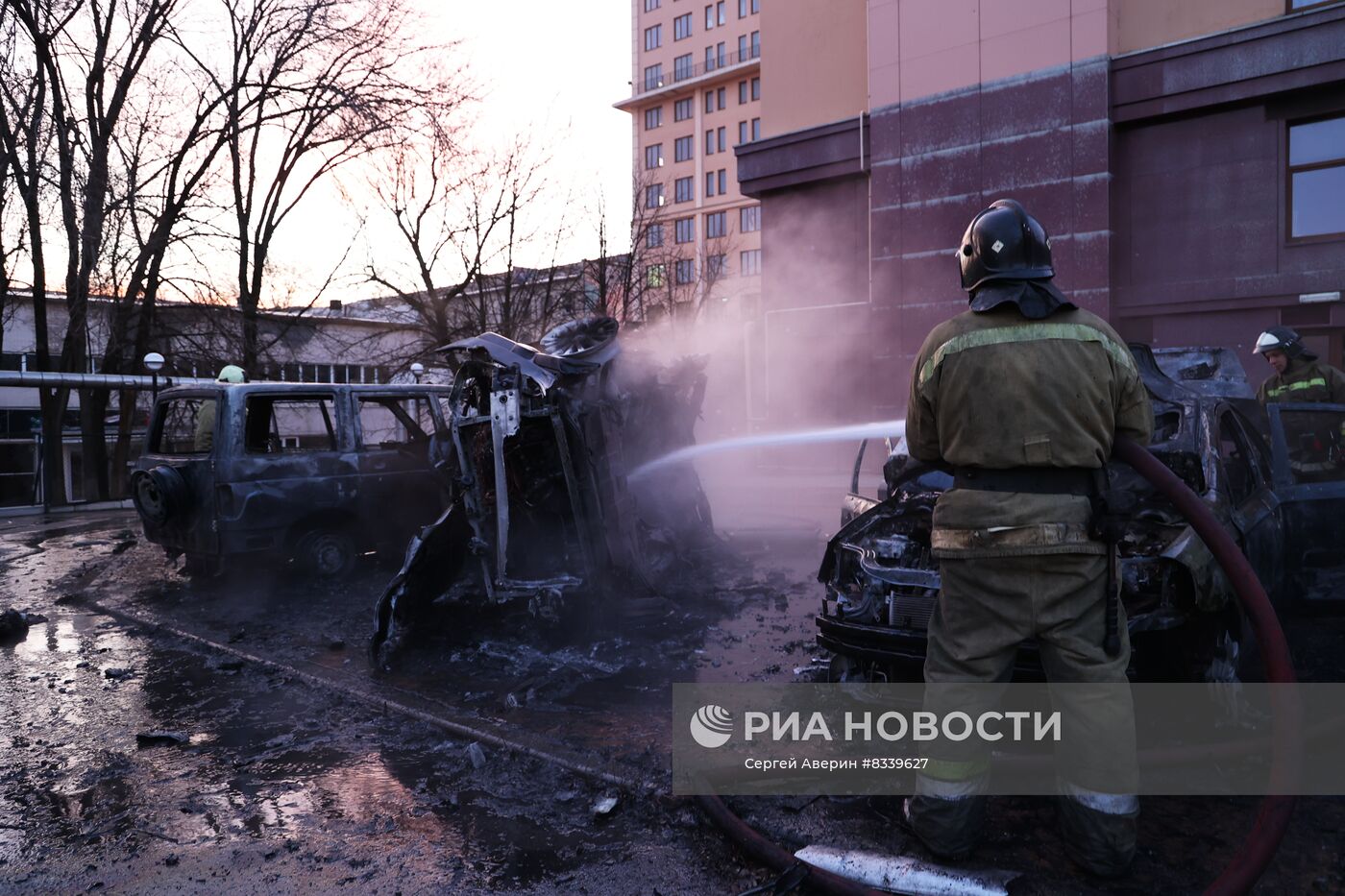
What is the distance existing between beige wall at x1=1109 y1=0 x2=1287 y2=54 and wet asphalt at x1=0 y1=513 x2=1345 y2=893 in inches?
430

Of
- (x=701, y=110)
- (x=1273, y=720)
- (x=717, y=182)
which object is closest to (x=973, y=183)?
(x=1273, y=720)

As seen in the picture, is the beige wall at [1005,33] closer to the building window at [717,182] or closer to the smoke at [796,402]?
the smoke at [796,402]

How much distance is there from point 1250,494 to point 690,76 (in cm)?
5822

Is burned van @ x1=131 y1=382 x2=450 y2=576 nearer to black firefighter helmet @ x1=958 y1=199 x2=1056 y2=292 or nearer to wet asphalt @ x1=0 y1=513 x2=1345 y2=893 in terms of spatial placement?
wet asphalt @ x1=0 y1=513 x2=1345 y2=893

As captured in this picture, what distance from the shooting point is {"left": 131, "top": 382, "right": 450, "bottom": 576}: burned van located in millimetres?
7109

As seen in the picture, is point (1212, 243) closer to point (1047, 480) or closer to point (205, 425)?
point (1047, 480)

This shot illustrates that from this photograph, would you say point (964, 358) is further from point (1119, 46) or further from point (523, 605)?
point (1119, 46)

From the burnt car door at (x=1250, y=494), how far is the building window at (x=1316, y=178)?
9816 millimetres

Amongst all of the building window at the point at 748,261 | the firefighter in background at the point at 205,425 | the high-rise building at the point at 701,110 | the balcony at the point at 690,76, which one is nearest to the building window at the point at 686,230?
the high-rise building at the point at 701,110

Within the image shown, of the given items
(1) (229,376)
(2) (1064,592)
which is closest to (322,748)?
(2) (1064,592)

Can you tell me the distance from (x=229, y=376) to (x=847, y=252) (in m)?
11.7

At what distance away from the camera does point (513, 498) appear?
5.58 m

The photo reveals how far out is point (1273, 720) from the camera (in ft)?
8.33

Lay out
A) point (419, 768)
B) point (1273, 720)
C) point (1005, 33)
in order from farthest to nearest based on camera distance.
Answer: point (1005, 33), point (419, 768), point (1273, 720)
